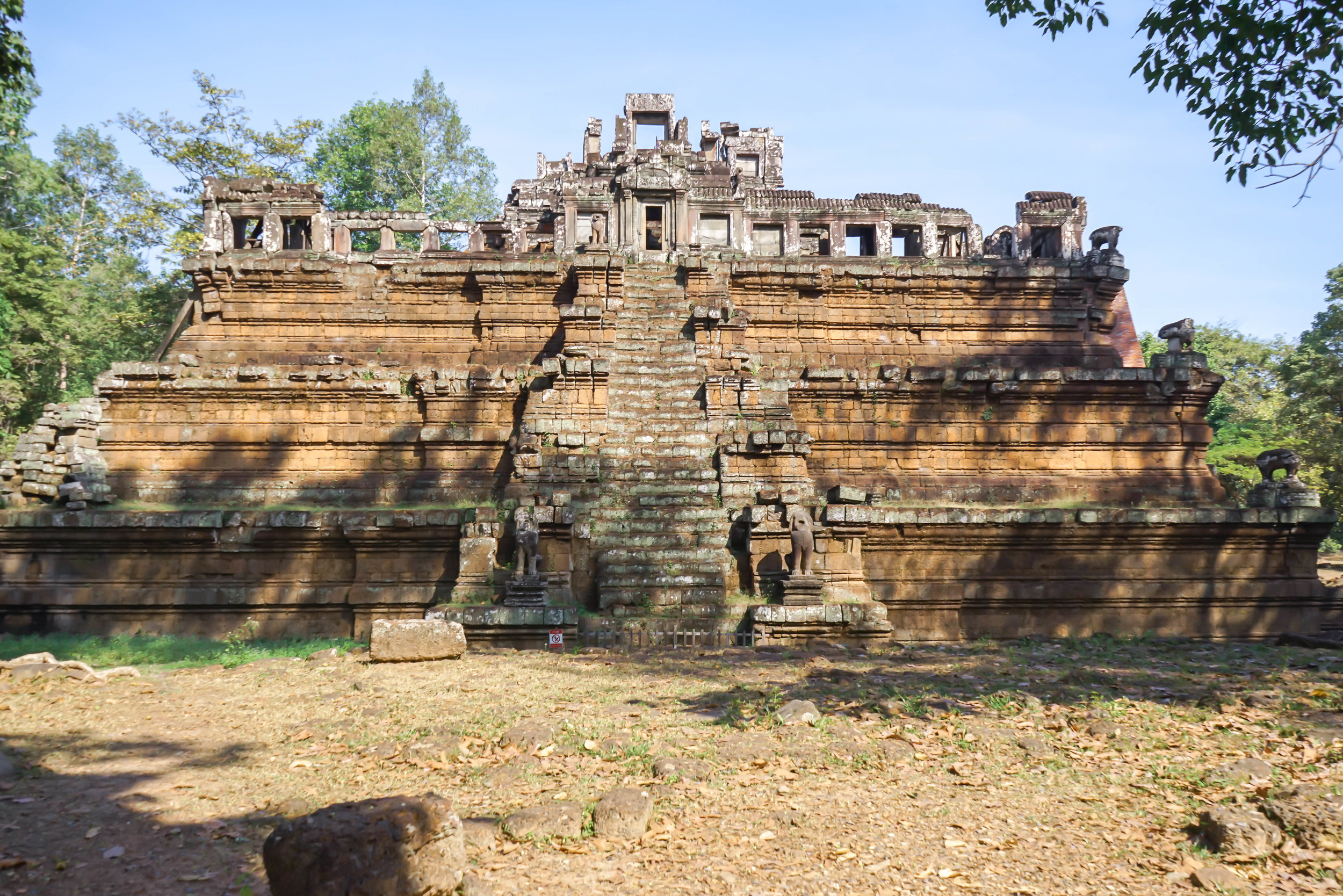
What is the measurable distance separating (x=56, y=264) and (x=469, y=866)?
27.7 meters

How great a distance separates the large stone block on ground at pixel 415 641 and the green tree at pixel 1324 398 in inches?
874

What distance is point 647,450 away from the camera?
36.4ft

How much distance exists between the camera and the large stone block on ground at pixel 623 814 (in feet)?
14.1

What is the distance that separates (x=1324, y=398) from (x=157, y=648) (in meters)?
25.9

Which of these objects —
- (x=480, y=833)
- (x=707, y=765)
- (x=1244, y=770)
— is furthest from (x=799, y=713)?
(x=1244, y=770)

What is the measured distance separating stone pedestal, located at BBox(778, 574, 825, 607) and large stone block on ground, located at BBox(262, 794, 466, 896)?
6.12 m

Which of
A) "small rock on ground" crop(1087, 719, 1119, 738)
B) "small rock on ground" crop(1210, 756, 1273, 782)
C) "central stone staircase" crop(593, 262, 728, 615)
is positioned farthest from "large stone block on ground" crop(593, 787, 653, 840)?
"central stone staircase" crop(593, 262, 728, 615)

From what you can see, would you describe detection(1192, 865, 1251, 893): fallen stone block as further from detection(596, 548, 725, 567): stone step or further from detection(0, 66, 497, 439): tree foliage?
detection(0, 66, 497, 439): tree foliage

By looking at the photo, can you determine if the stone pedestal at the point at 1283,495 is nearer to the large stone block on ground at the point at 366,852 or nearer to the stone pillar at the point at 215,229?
the large stone block on ground at the point at 366,852

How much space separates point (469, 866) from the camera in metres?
3.96

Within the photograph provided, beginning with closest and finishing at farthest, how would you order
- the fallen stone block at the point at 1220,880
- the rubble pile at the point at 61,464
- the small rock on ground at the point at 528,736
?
the fallen stone block at the point at 1220,880, the small rock on ground at the point at 528,736, the rubble pile at the point at 61,464

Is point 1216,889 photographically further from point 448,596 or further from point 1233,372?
point 1233,372

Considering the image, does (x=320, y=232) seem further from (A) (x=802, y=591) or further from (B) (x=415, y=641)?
(A) (x=802, y=591)

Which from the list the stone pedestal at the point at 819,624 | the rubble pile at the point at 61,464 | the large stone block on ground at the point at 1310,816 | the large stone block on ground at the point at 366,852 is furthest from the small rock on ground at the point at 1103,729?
the rubble pile at the point at 61,464
